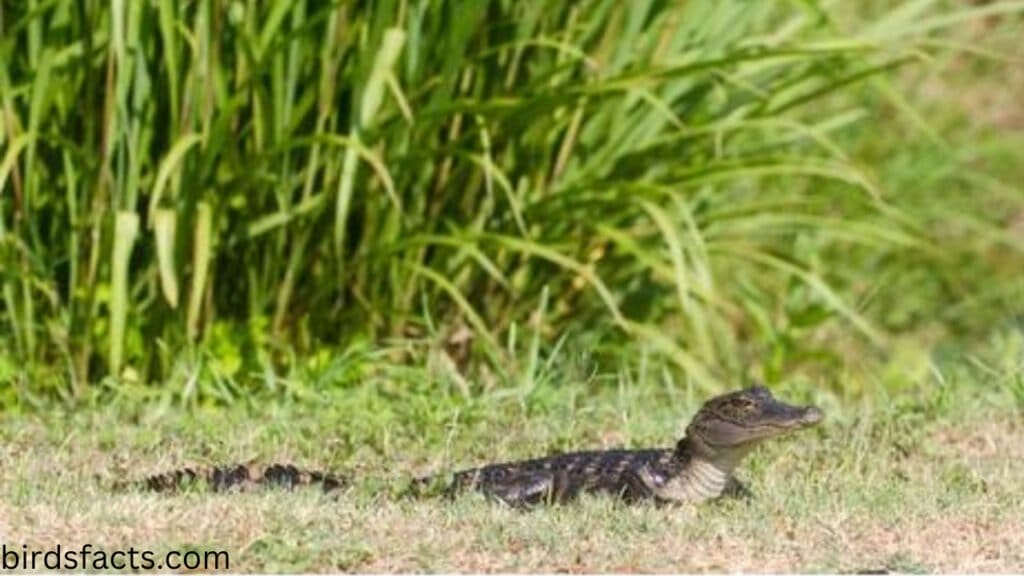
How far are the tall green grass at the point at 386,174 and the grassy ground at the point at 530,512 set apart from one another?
391 mm

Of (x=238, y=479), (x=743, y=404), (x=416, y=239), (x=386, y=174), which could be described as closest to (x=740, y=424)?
(x=743, y=404)

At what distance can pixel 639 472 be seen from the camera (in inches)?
234

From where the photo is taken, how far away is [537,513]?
5477mm

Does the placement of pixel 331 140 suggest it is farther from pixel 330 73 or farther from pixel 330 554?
pixel 330 554

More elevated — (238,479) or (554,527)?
(554,527)

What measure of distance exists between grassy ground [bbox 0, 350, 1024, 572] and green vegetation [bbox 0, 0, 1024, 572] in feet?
0.07

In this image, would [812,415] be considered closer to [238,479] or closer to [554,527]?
[554,527]

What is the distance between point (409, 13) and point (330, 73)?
11.2 inches

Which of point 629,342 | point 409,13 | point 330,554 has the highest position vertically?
point 409,13

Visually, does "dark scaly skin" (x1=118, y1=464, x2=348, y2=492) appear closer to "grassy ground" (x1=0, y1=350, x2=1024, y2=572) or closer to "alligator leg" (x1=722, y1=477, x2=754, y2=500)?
"grassy ground" (x1=0, y1=350, x2=1024, y2=572)

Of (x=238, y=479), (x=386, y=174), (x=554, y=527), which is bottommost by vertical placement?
(x=238, y=479)

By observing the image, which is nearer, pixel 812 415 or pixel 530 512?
pixel 530 512

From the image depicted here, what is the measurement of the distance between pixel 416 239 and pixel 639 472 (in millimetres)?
1648

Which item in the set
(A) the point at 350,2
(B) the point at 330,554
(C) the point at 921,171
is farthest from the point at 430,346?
(C) the point at 921,171
